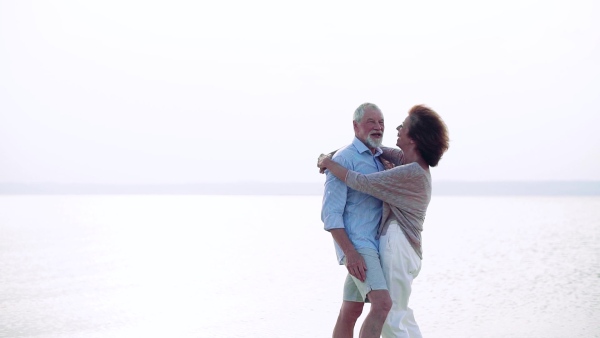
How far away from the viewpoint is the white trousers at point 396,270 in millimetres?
4137

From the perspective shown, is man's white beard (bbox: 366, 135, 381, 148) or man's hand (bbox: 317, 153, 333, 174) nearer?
man's white beard (bbox: 366, 135, 381, 148)

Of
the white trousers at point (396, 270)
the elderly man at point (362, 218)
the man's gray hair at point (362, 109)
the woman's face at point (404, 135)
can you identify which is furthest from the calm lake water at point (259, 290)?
the man's gray hair at point (362, 109)

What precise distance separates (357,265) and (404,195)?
43cm

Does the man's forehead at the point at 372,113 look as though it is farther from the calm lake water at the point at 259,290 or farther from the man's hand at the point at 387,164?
the calm lake water at the point at 259,290

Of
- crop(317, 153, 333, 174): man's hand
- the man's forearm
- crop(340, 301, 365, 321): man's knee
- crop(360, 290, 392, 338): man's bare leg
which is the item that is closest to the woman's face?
crop(317, 153, 333, 174): man's hand

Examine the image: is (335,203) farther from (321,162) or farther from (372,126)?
(372,126)

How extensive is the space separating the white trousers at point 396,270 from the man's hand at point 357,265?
144 millimetres

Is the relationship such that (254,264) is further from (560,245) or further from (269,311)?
(560,245)

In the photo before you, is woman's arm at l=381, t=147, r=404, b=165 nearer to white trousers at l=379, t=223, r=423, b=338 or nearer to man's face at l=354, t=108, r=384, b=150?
man's face at l=354, t=108, r=384, b=150

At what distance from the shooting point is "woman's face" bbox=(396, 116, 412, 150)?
4.22m

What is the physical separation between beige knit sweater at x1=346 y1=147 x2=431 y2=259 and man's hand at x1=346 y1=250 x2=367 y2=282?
215 millimetres

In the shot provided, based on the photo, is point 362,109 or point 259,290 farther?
point 259,290

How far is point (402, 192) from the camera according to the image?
13.5 ft

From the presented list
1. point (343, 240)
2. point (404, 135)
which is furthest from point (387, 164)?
point (343, 240)
